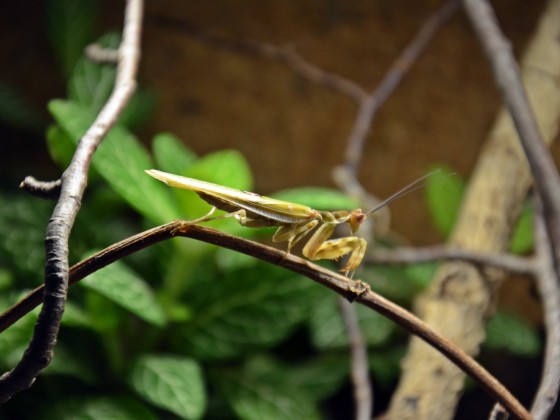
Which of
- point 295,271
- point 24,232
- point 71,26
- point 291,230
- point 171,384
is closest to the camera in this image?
point 295,271

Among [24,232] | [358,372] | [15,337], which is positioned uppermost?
[24,232]

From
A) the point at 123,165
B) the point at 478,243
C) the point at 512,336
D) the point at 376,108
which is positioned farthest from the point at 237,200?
the point at 512,336

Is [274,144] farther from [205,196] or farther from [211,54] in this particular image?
[205,196]

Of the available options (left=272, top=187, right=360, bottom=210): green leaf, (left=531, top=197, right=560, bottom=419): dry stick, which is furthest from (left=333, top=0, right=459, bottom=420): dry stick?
(left=531, top=197, right=560, bottom=419): dry stick

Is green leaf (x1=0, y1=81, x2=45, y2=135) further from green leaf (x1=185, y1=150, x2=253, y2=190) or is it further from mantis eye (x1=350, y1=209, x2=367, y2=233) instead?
mantis eye (x1=350, y1=209, x2=367, y2=233)

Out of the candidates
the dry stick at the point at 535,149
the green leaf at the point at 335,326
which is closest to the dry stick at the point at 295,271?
the dry stick at the point at 535,149

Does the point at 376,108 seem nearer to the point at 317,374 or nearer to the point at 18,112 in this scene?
the point at 317,374

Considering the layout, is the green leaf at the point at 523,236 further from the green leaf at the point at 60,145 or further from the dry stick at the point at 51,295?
the dry stick at the point at 51,295
